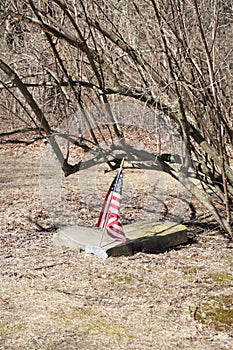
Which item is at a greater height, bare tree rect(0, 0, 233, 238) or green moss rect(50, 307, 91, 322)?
bare tree rect(0, 0, 233, 238)

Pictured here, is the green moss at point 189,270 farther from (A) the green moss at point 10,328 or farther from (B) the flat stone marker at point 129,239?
(A) the green moss at point 10,328

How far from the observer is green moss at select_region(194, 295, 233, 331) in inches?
175

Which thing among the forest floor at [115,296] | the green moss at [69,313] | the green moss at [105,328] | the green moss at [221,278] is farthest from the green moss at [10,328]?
the green moss at [221,278]

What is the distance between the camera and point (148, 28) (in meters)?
5.67

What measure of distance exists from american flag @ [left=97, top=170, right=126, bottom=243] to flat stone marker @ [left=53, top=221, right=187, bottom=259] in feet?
0.76

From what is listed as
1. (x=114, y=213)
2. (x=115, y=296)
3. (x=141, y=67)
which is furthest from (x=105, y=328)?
(x=141, y=67)

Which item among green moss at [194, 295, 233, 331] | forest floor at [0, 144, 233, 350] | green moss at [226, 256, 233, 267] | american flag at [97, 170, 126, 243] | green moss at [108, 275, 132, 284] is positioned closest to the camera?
forest floor at [0, 144, 233, 350]

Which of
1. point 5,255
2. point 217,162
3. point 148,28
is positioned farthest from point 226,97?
point 5,255

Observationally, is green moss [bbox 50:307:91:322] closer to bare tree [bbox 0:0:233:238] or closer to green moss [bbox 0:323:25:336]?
green moss [bbox 0:323:25:336]

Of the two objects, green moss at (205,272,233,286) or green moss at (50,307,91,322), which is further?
green moss at (205,272,233,286)

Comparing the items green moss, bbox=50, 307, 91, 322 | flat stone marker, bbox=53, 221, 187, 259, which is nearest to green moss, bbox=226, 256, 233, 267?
Result: flat stone marker, bbox=53, 221, 187, 259

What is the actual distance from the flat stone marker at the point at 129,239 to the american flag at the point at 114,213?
0.76 ft

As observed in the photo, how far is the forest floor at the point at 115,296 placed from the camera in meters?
4.17

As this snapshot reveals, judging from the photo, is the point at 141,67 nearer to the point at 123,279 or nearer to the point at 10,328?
the point at 123,279
